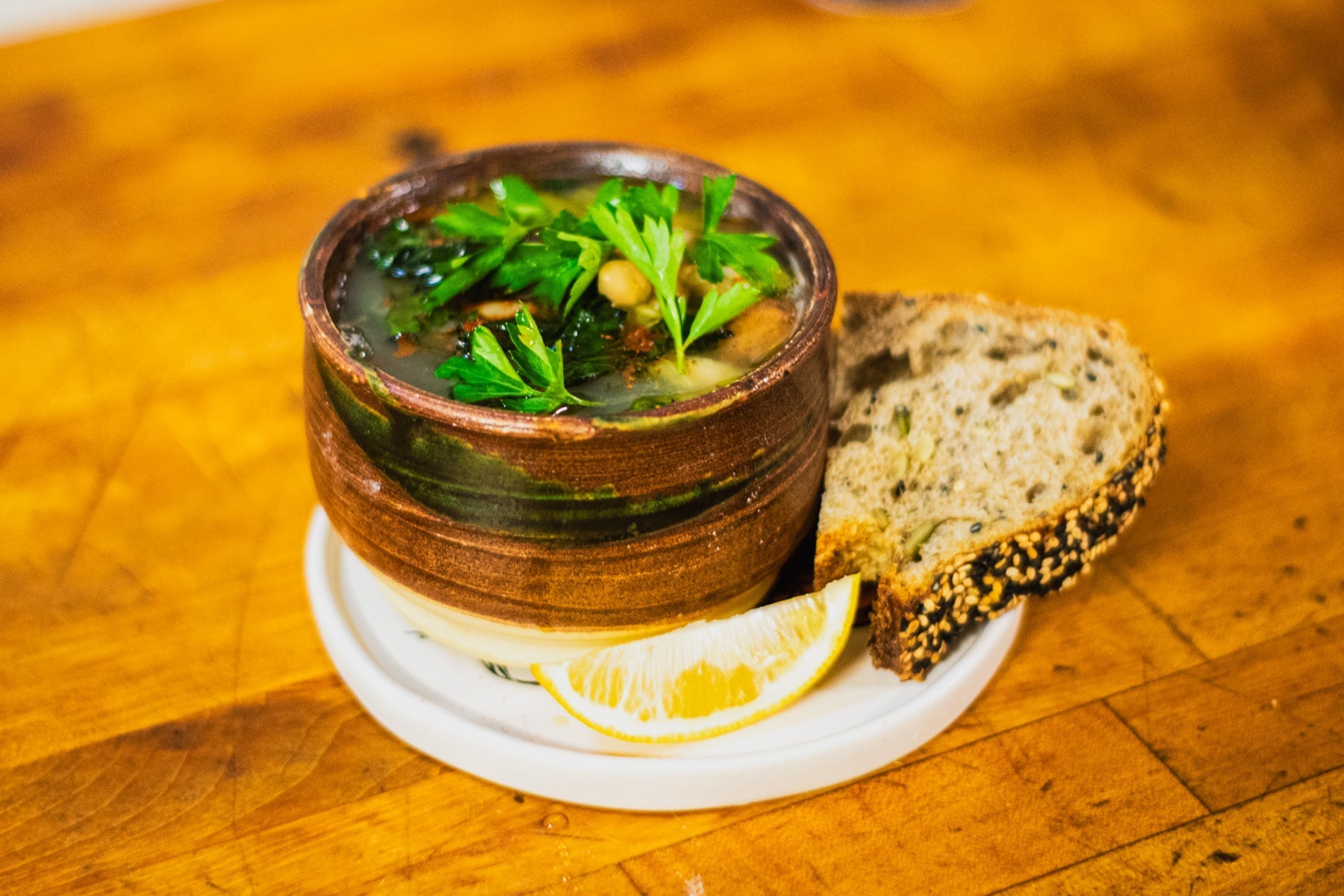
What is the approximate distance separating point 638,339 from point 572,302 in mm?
93

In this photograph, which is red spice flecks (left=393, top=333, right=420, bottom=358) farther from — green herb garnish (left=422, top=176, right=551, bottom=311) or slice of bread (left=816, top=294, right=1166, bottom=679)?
slice of bread (left=816, top=294, right=1166, bottom=679)

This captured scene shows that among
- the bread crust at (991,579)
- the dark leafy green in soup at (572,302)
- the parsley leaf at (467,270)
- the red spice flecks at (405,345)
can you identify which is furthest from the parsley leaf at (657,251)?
the bread crust at (991,579)

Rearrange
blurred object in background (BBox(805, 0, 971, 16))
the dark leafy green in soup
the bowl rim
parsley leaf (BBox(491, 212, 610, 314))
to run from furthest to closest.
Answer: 1. blurred object in background (BBox(805, 0, 971, 16))
2. parsley leaf (BBox(491, 212, 610, 314))
3. the dark leafy green in soup
4. the bowl rim

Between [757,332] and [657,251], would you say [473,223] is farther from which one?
[757,332]

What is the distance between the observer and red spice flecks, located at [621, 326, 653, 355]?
52.5 inches

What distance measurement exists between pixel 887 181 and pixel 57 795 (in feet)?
6.28

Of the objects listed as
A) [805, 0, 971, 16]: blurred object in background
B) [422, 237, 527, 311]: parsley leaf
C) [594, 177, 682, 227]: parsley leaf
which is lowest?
[805, 0, 971, 16]: blurred object in background

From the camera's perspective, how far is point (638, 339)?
1.34 m

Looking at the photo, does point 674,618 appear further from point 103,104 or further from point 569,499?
point 103,104

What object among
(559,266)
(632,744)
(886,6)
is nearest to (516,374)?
(559,266)

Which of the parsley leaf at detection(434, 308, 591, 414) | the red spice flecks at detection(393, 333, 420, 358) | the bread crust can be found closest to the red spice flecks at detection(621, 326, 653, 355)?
the parsley leaf at detection(434, 308, 591, 414)

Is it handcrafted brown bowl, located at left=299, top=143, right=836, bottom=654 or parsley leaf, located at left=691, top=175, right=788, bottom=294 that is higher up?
parsley leaf, located at left=691, top=175, right=788, bottom=294

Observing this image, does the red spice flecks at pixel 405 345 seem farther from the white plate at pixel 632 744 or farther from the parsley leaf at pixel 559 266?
the white plate at pixel 632 744

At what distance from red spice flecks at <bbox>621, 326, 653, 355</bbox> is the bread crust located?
38 centimetres
